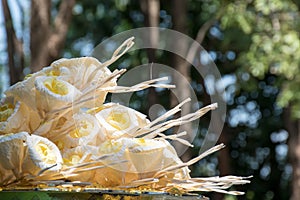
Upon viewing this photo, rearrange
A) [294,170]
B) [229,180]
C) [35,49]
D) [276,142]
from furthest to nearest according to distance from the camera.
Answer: [276,142] < [294,170] < [35,49] < [229,180]

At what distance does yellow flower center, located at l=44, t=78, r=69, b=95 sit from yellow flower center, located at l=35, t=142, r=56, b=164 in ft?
0.23

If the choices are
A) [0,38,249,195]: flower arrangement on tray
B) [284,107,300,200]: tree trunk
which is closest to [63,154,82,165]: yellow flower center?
[0,38,249,195]: flower arrangement on tray

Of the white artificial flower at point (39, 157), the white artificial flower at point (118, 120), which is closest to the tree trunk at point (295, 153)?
the white artificial flower at point (118, 120)

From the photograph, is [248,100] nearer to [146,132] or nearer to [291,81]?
[291,81]

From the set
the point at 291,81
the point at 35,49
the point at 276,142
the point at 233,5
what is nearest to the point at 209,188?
the point at 35,49

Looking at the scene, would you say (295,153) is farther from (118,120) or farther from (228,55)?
(118,120)

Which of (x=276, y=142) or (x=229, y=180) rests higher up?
(x=229, y=180)

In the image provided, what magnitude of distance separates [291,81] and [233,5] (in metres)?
1.12

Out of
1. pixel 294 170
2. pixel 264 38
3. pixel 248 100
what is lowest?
pixel 294 170

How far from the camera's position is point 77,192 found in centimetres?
65

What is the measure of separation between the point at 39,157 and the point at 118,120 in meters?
0.12

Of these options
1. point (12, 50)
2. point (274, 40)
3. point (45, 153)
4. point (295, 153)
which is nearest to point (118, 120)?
point (45, 153)

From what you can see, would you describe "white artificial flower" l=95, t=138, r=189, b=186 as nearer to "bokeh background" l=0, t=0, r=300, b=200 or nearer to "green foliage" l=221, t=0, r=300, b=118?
"bokeh background" l=0, t=0, r=300, b=200

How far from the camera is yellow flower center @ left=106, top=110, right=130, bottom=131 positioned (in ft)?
2.55
